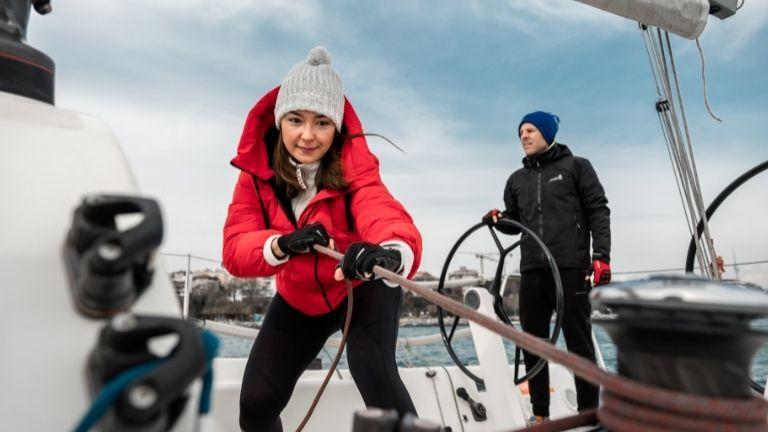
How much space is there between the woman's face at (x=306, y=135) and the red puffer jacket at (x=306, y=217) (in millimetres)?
79

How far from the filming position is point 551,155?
120 inches

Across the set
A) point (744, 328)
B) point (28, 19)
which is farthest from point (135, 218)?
point (744, 328)

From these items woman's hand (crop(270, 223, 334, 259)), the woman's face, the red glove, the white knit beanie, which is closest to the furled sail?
the red glove

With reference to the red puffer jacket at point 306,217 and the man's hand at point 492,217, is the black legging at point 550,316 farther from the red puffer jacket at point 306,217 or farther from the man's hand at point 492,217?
the red puffer jacket at point 306,217

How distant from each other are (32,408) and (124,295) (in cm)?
11

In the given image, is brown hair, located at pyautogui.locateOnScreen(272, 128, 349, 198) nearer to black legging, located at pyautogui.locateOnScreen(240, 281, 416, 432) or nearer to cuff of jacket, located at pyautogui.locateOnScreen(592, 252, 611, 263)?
black legging, located at pyautogui.locateOnScreen(240, 281, 416, 432)

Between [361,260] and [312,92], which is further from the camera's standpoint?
[312,92]

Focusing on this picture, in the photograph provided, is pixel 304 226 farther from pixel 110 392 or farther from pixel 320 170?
pixel 110 392

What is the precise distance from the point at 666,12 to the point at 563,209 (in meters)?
0.98

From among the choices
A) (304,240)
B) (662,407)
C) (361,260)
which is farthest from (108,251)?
(304,240)

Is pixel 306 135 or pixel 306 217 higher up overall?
pixel 306 135

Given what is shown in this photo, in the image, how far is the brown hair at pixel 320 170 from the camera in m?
1.78

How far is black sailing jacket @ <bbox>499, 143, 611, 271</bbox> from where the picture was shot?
2838mm

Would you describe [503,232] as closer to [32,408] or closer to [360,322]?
[360,322]
